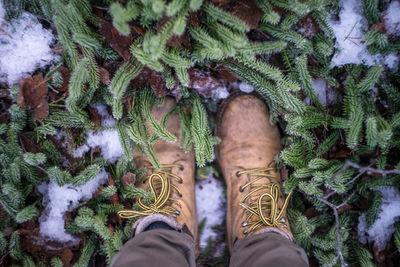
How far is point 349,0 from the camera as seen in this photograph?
202 centimetres

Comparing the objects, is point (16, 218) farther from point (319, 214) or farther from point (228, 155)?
point (319, 214)

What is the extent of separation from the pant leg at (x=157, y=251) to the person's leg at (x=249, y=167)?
40 centimetres

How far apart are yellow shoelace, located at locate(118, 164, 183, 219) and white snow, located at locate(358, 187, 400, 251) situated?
1.41 m

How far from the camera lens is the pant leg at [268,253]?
1.48 m

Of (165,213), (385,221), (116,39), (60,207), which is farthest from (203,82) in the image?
(385,221)

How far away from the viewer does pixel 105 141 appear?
216cm

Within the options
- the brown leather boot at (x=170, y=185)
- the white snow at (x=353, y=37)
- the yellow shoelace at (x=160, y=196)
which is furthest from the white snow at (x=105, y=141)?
the white snow at (x=353, y=37)

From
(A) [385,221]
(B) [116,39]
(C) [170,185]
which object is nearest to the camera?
(B) [116,39]

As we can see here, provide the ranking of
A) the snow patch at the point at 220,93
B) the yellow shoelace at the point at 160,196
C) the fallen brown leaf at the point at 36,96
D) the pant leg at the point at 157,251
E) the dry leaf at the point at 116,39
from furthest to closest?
the snow patch at the point at 220,93 → the yellow shoelace at the point at 160,196 → the fallen brown leaf at the point at 36,96 → the dry leaf at the point at 116,39 → the pant leg at the point at 157,251

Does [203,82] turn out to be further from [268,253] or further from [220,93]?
[268,253]

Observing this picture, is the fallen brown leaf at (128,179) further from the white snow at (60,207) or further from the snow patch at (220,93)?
the snow patch at (220,93)

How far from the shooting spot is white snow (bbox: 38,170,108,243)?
81.4 inches

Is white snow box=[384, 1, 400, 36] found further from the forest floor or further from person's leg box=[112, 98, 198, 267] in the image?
person's leg box=[112, 98, 198, 267]

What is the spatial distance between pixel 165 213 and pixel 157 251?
44 centimetres
